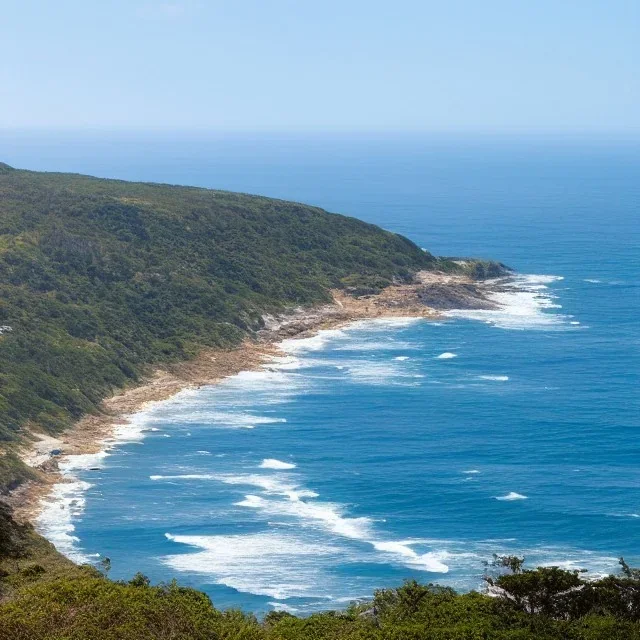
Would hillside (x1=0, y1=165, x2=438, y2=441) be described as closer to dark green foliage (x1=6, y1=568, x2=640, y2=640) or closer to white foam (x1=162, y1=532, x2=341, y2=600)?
white foam (x1=162, y1=532, x2=341, y2=600)

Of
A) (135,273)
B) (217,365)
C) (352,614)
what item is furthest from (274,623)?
(135,273)

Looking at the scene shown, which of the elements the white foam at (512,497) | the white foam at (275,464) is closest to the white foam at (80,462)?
the white foam at (275,464)

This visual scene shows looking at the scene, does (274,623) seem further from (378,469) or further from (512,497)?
(378,469)

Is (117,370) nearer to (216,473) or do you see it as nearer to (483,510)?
(216,473)

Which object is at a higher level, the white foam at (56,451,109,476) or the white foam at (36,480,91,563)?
the white foam at (56,451,109,476)

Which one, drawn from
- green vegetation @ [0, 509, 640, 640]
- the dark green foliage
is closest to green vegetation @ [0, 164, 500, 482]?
green vegetation @ [0, 509, 640, 640]

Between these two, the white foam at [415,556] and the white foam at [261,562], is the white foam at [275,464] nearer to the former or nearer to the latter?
the white foam at [261,562]
